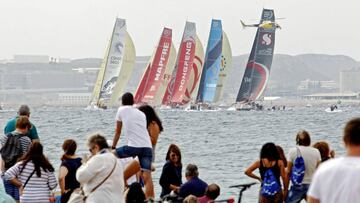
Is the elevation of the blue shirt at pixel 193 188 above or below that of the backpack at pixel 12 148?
below

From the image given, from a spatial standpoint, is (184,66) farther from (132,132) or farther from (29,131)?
(132,132)

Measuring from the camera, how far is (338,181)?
5730mm

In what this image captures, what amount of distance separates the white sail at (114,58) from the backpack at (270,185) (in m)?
84.4

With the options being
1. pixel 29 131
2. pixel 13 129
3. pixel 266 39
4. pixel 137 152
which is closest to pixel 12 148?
pixel 29 131

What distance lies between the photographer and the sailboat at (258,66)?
295 feet

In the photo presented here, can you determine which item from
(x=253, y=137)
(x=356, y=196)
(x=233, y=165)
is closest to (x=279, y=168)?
(x=356, y=196)

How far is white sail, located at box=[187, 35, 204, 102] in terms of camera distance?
323ft

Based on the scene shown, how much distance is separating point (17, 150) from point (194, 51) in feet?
281

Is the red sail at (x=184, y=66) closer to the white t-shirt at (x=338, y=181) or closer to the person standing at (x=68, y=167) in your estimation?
the person standing at (x=68, y=167)

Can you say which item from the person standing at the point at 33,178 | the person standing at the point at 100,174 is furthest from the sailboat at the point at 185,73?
the person standing at the point at 100,174

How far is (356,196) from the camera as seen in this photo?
5.73m

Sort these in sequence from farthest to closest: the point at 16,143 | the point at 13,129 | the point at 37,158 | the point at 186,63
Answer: the point at 186,63
the point at 13,129
the point at 16,143
the point at 37,158

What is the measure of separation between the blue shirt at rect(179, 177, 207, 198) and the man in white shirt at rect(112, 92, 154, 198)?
1.56 feet

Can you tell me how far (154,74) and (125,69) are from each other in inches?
147
